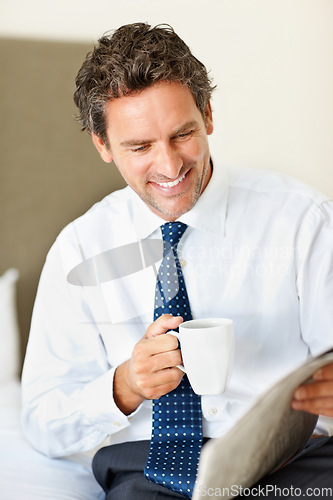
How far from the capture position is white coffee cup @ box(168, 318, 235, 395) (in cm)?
82

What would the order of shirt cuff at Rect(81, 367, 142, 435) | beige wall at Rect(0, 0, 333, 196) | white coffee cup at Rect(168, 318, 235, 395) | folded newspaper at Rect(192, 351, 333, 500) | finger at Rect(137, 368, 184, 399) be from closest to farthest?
folded newspaper at Rect(192, 351, 333, 500) < white coffee cup at Rect(168, 318, 235, 395) < finger at Rect(137, 368, 184, 399) < shirt cuff at Rect(81, 367, 142, 435) < beige wall at Rect(0, 0, 333, 196)

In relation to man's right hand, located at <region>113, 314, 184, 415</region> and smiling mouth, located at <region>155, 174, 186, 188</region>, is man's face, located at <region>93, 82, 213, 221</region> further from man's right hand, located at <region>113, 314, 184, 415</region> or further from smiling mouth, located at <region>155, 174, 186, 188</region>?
man's right hand, located at <region>113, 314, 184, 415</region>

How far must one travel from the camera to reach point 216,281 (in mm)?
1104

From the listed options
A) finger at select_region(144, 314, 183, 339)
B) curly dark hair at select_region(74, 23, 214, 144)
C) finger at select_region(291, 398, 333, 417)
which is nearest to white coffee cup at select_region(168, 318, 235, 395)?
finger at select_region(144, 314, 183, 339)

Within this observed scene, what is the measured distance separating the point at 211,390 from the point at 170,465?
0.20 meters

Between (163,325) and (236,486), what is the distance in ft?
0.90

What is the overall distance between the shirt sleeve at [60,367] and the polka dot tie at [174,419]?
0.14 metres

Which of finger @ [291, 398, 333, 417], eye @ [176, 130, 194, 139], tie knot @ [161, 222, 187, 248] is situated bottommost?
finger @ [291, 398, 333, 417]

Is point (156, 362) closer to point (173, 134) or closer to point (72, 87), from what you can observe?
point (173, 134)

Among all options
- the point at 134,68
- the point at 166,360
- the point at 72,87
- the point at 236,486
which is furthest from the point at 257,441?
the point at 72,87

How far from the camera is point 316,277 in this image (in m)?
1.05

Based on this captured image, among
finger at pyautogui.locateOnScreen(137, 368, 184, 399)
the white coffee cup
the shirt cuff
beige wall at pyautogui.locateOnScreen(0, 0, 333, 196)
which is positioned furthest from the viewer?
beige wall at pyautogui.locateOnScreen(0, 0, 333, 196)

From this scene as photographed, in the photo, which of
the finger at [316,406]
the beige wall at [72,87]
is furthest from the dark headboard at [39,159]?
the finger at [316,406]

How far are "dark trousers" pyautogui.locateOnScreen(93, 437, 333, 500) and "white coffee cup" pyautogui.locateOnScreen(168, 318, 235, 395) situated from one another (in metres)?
0.16
